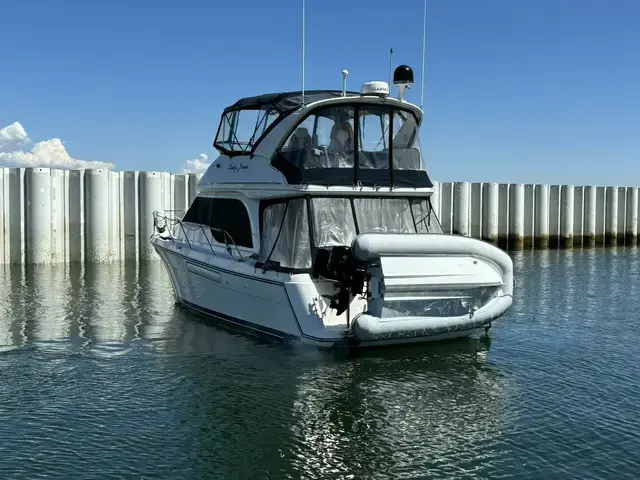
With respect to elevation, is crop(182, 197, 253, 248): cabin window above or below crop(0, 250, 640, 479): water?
above

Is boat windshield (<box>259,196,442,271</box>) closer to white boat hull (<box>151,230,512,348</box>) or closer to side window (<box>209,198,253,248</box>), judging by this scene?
white boat hull (<box>151,230,512,348</box>)

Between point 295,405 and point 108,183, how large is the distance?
1724cm

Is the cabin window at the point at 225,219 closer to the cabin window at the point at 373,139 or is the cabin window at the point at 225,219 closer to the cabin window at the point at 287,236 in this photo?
the cabin window at the point at 287,236

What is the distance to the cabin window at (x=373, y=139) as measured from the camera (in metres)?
12.1

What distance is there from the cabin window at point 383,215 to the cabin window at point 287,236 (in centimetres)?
99

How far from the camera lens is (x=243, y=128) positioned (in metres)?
13.9

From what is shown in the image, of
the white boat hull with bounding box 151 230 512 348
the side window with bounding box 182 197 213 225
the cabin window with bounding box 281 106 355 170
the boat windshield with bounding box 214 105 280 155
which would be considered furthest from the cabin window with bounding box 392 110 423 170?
the side window with bounding box 182 197 213 225

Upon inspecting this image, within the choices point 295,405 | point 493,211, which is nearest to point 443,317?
point 295,405

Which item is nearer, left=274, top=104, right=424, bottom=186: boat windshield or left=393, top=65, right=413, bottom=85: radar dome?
left=274, top=104, right=424, bottom=186: boat windshield

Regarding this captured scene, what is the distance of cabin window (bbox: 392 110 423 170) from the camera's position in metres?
12.5

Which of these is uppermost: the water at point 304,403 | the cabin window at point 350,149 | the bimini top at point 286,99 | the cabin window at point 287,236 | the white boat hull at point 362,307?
the bimini top at point 286,99

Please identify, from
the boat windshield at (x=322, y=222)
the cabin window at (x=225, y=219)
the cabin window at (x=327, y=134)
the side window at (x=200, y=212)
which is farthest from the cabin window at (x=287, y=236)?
the side window at (x=200, y=212)

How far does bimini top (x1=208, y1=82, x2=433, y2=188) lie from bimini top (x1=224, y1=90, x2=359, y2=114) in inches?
0.7

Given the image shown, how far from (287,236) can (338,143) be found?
185 cm
